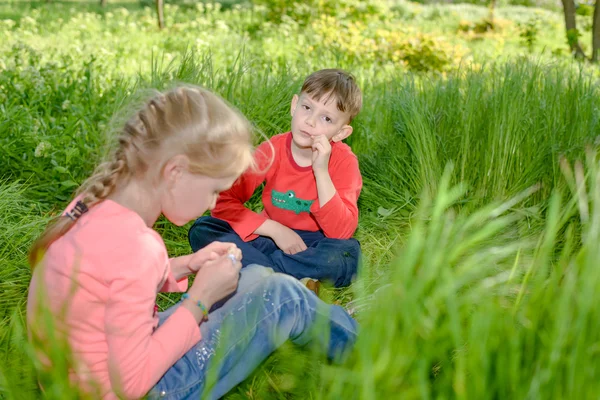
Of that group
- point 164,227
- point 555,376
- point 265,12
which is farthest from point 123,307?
point 265,12

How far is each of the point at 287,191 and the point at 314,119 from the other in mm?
339

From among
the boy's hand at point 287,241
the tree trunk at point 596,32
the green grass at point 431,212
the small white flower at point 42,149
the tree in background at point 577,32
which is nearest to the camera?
the green grass at point 431,212

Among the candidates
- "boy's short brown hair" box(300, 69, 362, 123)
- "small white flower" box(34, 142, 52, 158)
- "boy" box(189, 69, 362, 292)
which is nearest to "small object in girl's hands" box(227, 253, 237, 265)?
"boy" box(189, 69, 362, 292)

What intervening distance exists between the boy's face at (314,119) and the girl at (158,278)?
90 centimetres

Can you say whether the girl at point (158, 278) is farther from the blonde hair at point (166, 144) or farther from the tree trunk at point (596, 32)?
the tree trunk at point (596, 32)

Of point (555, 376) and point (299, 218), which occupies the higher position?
point (555, 376)

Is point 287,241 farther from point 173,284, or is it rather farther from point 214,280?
point 214,280

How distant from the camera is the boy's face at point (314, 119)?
264 centimetres

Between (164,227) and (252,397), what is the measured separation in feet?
4.35

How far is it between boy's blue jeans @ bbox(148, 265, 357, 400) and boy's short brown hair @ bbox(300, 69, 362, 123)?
1.03m

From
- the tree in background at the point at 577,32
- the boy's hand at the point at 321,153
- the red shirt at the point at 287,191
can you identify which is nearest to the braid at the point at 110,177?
the boy's hand at the point at 321,153

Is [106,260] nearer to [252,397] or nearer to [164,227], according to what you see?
[252,397]

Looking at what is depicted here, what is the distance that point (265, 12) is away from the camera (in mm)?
10547

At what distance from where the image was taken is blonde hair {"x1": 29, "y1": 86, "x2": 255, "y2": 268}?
158 centimetres
